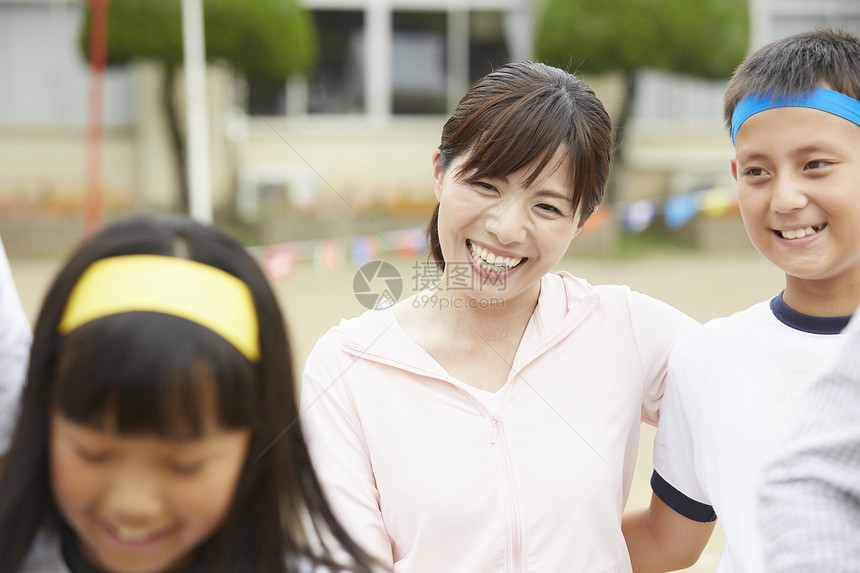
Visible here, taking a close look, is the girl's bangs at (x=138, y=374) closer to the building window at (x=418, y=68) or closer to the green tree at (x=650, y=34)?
the green tree at (x=650, y=34)

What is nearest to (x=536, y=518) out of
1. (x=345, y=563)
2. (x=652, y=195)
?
(x=345, y=563)

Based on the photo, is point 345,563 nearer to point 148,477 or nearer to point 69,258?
point 148,477

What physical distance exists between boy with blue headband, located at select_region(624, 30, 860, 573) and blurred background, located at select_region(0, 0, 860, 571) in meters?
6.91

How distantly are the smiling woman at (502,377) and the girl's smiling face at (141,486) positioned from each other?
1.52 ft

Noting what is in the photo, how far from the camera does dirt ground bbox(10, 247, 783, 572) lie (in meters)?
4.80

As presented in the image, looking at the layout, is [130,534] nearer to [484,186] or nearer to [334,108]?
[484,186]

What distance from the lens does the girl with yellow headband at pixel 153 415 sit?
92 centimetres

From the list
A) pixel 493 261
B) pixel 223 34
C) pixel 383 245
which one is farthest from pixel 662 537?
pixel 223 34

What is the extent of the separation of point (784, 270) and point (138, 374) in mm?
1034

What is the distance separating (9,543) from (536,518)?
0.79m

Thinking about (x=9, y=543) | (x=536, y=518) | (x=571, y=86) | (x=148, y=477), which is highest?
(x=571, y=86)

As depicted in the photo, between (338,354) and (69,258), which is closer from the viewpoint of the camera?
(69,258)

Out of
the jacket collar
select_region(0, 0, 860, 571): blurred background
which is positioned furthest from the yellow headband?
select_region(0, 0, 860, 571): blurred background

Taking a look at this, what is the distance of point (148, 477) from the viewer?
93 cm
